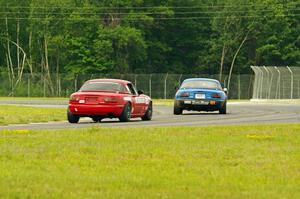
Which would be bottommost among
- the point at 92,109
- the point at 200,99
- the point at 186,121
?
the point at 200,99

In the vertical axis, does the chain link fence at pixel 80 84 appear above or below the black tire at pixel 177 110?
below

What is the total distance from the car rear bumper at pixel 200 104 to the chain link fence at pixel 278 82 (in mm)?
23588

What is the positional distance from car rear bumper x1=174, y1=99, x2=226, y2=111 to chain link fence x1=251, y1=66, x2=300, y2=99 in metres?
23.6

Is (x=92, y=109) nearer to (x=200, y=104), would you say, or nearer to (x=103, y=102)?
(x=103, y=102)

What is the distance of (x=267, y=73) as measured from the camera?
60.5 meters

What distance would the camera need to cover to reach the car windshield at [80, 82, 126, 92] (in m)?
27.4

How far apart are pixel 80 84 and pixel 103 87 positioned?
172 feet

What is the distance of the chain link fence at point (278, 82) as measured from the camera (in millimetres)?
58534

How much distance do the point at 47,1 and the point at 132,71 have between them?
12449 millimetres

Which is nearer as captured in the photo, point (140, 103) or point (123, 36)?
point (140, 103)

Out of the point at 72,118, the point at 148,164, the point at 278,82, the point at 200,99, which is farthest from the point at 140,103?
the point at 278,82

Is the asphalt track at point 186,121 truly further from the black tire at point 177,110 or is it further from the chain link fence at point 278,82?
the chain link fence at point 278,82

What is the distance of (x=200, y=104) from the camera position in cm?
3438

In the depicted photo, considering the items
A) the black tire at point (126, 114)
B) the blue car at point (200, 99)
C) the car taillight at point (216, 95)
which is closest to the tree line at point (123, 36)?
the blue car at point (200, 99)
